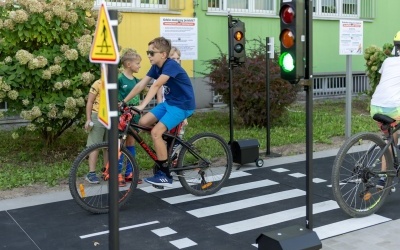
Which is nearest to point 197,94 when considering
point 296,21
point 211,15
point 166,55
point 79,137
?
point 211,15

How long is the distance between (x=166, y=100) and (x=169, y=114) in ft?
0.77

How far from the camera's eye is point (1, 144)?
1009cm

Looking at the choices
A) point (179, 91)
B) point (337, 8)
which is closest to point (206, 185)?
point (179, 91)

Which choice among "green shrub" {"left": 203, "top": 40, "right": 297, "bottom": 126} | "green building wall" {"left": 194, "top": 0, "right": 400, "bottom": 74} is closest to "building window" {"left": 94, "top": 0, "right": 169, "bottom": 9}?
"green building wall" {"left": 194, "top": 0, "right": 400, "bottom": 74}

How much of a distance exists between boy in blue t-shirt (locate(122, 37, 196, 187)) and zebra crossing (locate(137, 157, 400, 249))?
1.77ft

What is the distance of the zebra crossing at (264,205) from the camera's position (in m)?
6.04

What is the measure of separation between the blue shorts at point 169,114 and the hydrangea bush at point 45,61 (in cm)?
188

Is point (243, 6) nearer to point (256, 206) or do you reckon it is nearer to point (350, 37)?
point (350, 37)

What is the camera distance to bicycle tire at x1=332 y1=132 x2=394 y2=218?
19.8 ft

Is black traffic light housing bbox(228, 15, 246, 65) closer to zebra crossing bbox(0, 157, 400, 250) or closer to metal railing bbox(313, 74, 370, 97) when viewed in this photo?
zebra crossing bbox(0, 157, 400, 250)

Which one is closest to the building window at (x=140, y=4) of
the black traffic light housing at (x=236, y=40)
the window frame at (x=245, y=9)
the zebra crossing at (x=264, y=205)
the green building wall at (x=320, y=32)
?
the green building wall at (x=320, y=32)

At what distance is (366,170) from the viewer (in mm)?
6219

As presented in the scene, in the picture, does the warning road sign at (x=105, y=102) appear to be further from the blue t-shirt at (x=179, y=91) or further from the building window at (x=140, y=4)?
the building window at (x=140, y=4)

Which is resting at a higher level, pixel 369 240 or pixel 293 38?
pixel 293 38
